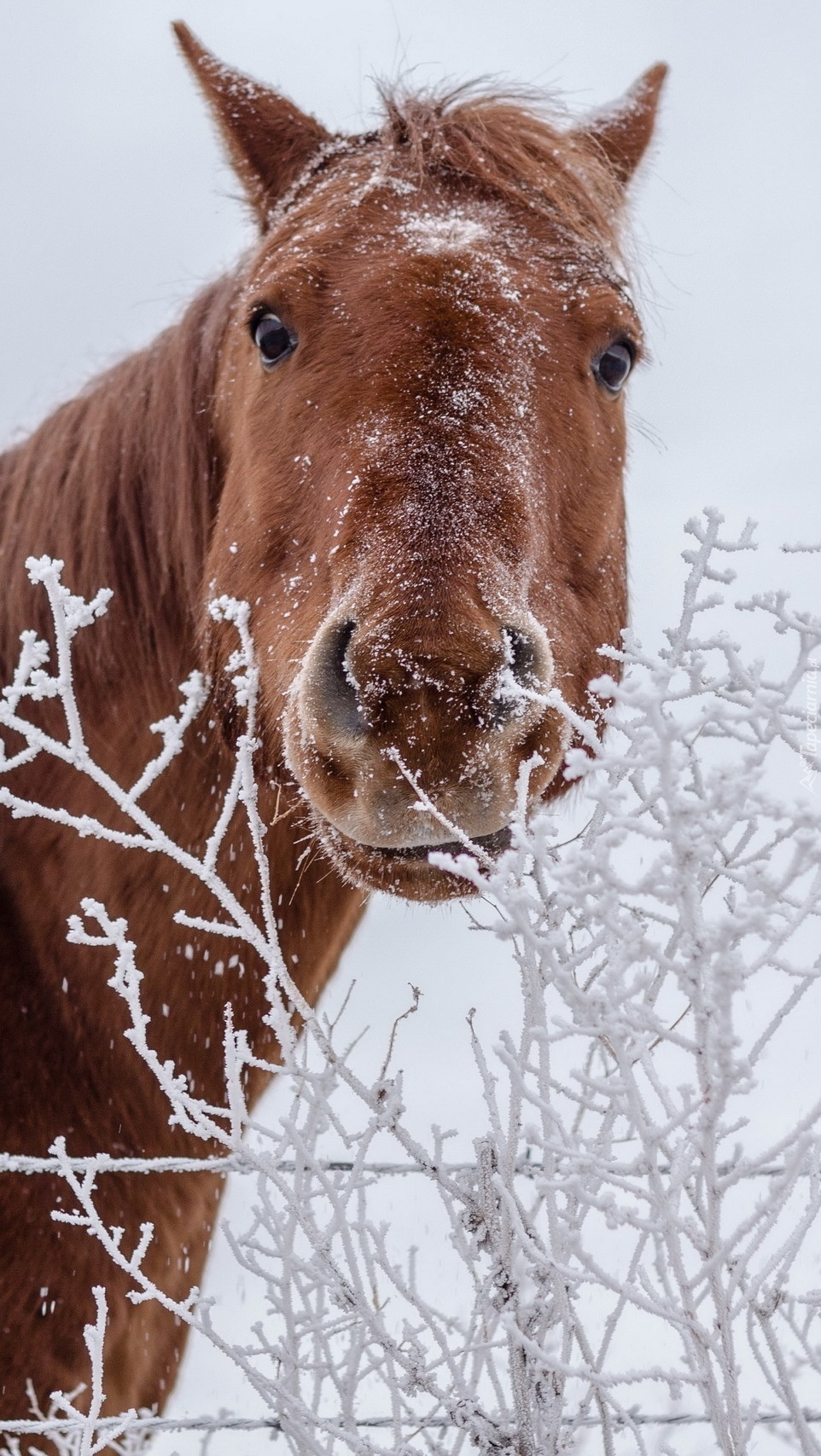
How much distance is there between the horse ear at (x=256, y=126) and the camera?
10.4 feet

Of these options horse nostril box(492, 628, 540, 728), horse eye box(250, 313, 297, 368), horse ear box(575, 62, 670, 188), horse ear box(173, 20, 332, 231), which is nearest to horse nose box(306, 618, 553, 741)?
horse nostril box(492, 628, 540, 728)

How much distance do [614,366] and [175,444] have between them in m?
1.26

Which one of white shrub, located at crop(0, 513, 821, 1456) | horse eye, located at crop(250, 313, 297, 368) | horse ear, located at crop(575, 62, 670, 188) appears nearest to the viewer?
white shrub, located at crop(0, 513, 821, 1456)

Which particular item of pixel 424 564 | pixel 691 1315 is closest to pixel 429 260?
pixel 424 564

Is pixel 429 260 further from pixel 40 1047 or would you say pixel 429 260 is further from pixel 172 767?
pixel 40 1047

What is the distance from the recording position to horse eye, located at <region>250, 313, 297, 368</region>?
2.76 metres

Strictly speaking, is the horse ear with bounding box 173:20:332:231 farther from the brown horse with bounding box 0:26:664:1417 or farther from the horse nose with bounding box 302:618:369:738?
the horse nose with bounding box 302:618:369:738

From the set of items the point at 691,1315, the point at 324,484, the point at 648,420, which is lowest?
the point at 691,1315

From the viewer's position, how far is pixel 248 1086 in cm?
325

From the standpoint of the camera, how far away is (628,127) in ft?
11.4

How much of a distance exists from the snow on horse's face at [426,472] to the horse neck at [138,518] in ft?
0.57

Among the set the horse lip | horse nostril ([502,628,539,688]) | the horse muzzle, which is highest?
horse nostril ([502,628,539,688])

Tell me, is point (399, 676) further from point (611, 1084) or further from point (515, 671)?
point (611, 1084)

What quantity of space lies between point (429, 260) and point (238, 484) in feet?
2.44
